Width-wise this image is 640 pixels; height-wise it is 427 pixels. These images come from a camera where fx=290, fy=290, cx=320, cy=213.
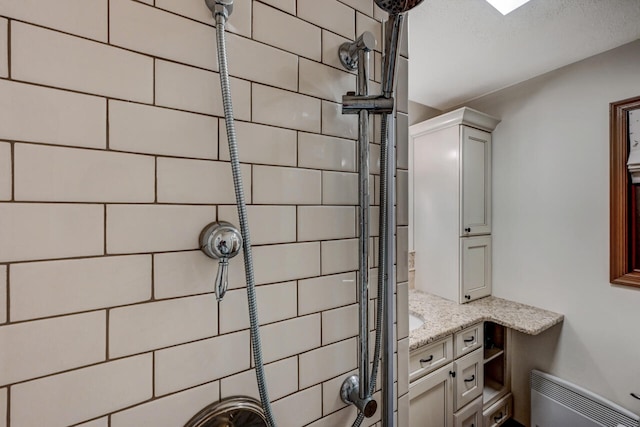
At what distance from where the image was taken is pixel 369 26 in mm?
694

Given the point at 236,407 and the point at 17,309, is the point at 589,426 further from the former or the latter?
the point at 17,309

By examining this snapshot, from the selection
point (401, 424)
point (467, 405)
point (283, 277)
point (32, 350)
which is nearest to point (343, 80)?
point (283, 277)

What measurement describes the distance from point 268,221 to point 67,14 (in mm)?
411

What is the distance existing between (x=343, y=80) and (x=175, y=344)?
61 centimetres

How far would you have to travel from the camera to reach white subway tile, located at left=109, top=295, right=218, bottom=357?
0.43m

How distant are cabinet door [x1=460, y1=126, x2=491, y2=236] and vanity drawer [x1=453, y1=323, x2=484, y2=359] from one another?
1.83ft

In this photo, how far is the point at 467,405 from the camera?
156cm

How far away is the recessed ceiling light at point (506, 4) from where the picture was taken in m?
1.17

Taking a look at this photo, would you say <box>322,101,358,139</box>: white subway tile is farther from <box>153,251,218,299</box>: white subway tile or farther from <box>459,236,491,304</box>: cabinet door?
<box>459,236,491,304</box>: cabinet door

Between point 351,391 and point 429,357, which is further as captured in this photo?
point 429,357

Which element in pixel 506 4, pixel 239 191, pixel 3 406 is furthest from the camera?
pixel 506 4

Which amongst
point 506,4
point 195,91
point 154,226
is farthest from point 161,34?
point 506,4

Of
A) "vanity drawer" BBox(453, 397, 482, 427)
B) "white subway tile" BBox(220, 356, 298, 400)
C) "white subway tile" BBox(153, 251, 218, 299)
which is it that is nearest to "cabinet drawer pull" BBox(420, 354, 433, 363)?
"vanity drawer" BBox(453, 397, 482, 427)

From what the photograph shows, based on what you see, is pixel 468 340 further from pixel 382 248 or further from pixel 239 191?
pixel 239 191
